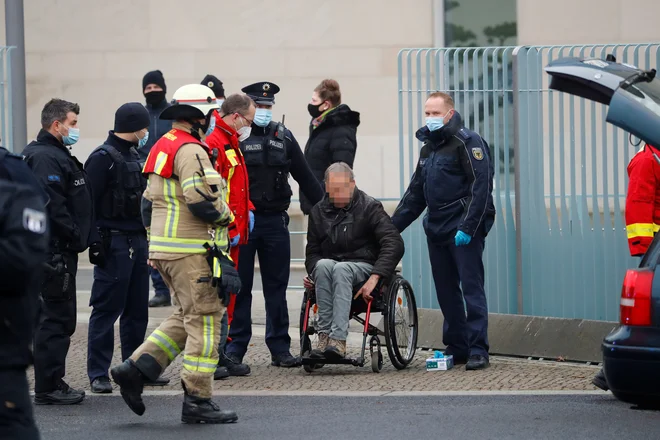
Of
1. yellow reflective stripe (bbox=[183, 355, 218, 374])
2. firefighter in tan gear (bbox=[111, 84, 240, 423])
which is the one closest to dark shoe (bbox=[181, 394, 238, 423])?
firefighter in tan gear (bbox=[111, 84, 240, 423])

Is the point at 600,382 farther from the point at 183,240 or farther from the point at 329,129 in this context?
the point at 329,129

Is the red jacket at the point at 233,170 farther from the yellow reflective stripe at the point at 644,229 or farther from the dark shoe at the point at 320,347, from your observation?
the yellow reflective stripe at the point at 644,229

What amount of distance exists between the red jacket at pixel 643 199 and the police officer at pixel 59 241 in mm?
3437

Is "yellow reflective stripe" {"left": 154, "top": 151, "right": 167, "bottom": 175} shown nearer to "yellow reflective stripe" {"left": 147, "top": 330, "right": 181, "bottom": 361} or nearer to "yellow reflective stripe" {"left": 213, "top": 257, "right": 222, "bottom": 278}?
"yellow reflective stripe" {"left": 213, "top": 257, "right": 222, "bottom": 278}

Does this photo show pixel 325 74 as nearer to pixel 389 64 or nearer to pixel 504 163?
pixel 389 64

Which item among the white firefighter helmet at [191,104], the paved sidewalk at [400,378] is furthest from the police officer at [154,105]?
the white firefighter helmet at [191,104]

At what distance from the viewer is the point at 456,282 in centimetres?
961

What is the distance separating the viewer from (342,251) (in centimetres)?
941

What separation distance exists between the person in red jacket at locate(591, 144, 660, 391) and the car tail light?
1.83 m

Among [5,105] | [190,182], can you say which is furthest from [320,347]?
[5,105]

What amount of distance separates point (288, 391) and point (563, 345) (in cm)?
231

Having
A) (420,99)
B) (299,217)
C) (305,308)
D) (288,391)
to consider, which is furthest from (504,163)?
(299,217)

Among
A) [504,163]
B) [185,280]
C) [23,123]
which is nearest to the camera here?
[185,280]

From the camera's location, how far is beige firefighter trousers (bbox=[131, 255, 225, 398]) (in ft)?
24.0
